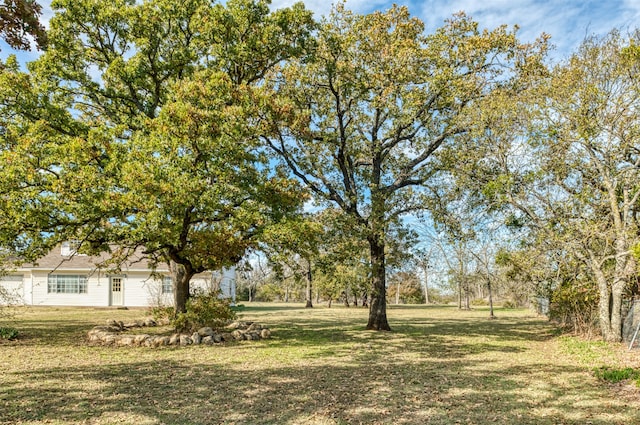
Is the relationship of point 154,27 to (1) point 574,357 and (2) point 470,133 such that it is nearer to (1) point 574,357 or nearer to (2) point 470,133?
(2) point 470,133

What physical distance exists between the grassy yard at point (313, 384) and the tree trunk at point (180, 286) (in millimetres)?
3575

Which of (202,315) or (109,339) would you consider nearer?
(109,339)

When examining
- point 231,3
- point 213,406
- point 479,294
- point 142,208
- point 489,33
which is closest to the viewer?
point 213,406

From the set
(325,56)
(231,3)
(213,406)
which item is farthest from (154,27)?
(213,406)

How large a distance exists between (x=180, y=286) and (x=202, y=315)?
3131 mm

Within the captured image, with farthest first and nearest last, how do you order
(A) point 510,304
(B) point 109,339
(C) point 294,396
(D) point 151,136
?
(A) point 510,304 < (B) point 109,339 < (D) point 151,136 < (C) point 294,396

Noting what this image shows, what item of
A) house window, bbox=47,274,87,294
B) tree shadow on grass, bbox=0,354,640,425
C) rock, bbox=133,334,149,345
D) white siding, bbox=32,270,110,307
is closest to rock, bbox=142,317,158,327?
rock, bbox=133,334,149,345

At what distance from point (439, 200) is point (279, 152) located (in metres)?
6.58

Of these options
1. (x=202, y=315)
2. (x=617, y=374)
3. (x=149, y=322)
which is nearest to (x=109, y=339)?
(x=202, y=315)

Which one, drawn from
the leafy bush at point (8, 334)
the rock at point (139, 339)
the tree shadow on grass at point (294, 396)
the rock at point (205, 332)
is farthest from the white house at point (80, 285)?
the tree shadow on grass at point (294, 396)

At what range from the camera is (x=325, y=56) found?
1505 centimetres

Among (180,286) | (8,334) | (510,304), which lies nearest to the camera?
(8,334)

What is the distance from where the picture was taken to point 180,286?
16156mm

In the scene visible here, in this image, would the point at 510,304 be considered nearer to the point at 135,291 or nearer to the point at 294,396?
the point at 135,291
